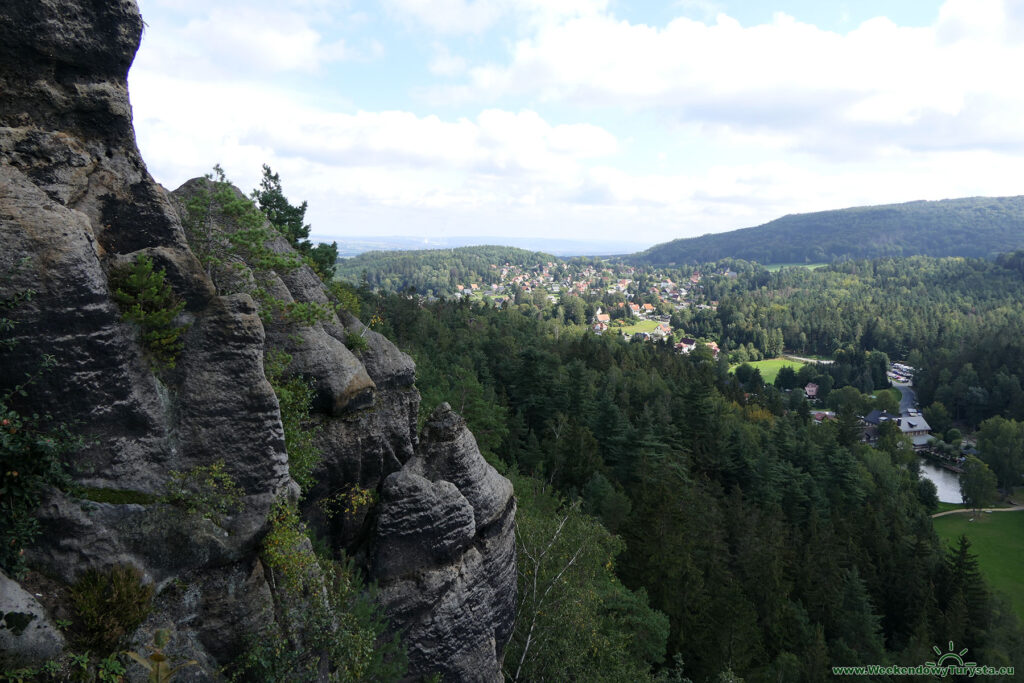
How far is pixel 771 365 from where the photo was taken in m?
177

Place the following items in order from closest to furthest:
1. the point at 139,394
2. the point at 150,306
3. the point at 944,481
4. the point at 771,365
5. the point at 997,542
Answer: the point at 139,394, the point at 150,306, the point at 997,542, the point at 944,481, the point at 771,365

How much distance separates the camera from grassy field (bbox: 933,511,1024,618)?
58397mm

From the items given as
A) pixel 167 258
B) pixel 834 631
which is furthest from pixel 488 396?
pixel 167 258

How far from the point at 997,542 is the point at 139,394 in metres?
92.4

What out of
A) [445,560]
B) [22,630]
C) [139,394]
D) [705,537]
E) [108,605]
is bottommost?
[705,537]

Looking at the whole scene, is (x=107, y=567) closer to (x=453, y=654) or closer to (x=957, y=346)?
(x=453, y=654)

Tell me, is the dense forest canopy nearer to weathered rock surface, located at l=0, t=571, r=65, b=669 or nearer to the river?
weathered rock surface, located at l=0, t=571, r=65, b=669

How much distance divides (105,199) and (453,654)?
13649 millimetres

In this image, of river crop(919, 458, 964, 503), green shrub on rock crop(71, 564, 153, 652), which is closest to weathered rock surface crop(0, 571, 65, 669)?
green shrub on rock crop(71, 564, 153, 652)

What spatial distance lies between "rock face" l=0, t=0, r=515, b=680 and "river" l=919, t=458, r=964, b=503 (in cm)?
10003

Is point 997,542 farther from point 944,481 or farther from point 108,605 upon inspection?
point 108,605

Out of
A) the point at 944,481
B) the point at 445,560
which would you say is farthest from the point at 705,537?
the point at 944,481

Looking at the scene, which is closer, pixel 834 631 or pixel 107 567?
pixel 107 567

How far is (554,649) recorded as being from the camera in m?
19.0
